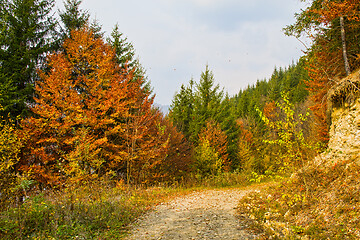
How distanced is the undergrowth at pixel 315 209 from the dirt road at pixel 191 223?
1.69 ft

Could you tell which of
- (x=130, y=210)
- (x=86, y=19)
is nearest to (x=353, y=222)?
(x=130, y=210)

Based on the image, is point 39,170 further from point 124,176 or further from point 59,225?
point 59,225

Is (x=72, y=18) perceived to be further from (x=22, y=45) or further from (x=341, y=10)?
(x=341, y=10)

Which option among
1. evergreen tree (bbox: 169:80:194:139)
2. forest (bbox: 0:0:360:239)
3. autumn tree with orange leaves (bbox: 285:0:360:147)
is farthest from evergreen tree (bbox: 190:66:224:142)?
autumn tree with orange leaves (bbox: 285:0:360:147)

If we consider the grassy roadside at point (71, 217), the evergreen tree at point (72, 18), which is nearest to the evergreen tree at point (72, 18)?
the evergreen tree at point (72, 18)

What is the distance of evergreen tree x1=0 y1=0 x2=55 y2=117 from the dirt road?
8833mm

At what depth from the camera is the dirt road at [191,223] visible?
5426mm

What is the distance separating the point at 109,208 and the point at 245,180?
37.4 feet

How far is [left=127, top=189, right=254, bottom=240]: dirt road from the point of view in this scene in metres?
5.43

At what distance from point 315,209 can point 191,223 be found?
3542 millimetres

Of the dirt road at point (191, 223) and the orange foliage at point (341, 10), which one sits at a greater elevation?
the orange foliage at point (341, 10)

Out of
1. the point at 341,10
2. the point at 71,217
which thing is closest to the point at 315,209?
the point at 71,217

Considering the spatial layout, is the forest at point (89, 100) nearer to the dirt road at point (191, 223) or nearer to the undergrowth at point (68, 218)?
the undergrowth at point (68, 218)

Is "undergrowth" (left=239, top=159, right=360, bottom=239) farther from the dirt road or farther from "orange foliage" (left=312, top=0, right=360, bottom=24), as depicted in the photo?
"orange foliage" (left=312, top=0, right=360, bottom=24)
